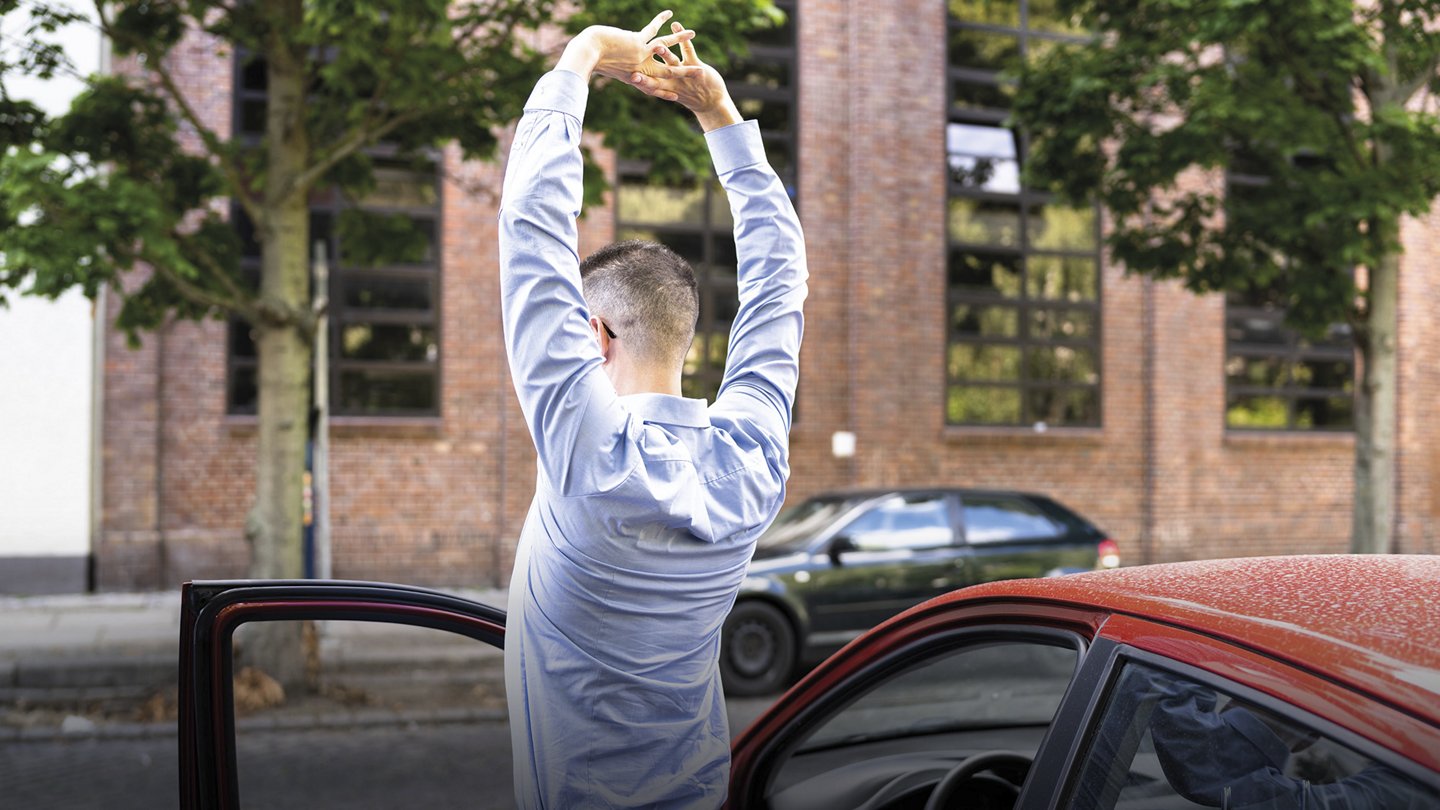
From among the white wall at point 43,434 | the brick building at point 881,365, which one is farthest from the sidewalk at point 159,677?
the brick building at point 881,365

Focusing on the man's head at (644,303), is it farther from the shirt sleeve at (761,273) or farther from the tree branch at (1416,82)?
the tree branch at (1416,82)

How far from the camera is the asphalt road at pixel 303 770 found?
5.98 meters

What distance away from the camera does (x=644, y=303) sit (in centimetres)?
175

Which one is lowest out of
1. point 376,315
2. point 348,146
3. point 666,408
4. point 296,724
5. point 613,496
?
point 296,724

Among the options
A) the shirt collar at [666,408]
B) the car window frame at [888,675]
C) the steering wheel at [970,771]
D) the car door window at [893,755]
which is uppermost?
the shirt collar at [666,408]

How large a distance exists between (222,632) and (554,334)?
32.4 inches

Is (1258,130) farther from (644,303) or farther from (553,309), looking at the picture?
(553,309)

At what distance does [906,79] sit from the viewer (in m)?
16.2

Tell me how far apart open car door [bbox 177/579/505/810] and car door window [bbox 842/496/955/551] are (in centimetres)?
768

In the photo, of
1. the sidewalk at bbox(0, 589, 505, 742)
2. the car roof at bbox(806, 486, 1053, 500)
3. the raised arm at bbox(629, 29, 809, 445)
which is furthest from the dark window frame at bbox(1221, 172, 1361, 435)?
the raised arm at bbox(629, 29, 809, 445)

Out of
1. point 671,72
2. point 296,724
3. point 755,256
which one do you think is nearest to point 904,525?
point 296,724

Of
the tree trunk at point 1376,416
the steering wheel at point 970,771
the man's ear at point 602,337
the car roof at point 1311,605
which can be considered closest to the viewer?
the car roof at point 1311,605

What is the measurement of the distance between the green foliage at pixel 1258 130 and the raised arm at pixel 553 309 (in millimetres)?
9252

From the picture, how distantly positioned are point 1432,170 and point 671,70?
33.8 feet
